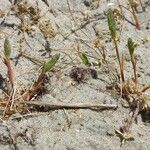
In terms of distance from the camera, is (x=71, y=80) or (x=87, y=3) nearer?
(x=71, y=80)

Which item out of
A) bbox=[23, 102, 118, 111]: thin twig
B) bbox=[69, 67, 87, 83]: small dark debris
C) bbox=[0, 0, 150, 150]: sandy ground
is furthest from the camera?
bbox=[69, 67, 87, 83]: small dark debris

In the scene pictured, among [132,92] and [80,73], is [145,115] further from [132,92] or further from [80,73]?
[80,73]

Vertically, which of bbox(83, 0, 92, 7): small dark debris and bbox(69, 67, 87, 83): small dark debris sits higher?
bbox(83, 0, 92, 7): small dark debris

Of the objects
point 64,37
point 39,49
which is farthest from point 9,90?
point 64,37

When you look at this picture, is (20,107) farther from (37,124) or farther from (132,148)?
(132,148)

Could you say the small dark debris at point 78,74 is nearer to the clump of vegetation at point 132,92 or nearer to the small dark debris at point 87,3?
the clump of vegetation at point 132,92

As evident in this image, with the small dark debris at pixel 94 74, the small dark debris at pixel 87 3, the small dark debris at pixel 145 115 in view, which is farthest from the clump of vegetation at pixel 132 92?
the small dark debris at pixel 87 3

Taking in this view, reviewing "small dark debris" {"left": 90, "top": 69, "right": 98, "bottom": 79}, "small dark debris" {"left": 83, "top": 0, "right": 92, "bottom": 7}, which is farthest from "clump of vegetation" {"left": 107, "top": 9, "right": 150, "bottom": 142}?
"small dark debris" {"left": 83, "top": 0, "right": 92, "bottom": 7}

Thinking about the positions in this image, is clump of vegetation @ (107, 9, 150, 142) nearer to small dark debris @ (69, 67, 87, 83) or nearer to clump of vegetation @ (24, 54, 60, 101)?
small dark debris @ (69, 67, 87, 83)

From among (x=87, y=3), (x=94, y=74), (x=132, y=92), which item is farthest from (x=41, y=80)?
(x=87, y=3)
